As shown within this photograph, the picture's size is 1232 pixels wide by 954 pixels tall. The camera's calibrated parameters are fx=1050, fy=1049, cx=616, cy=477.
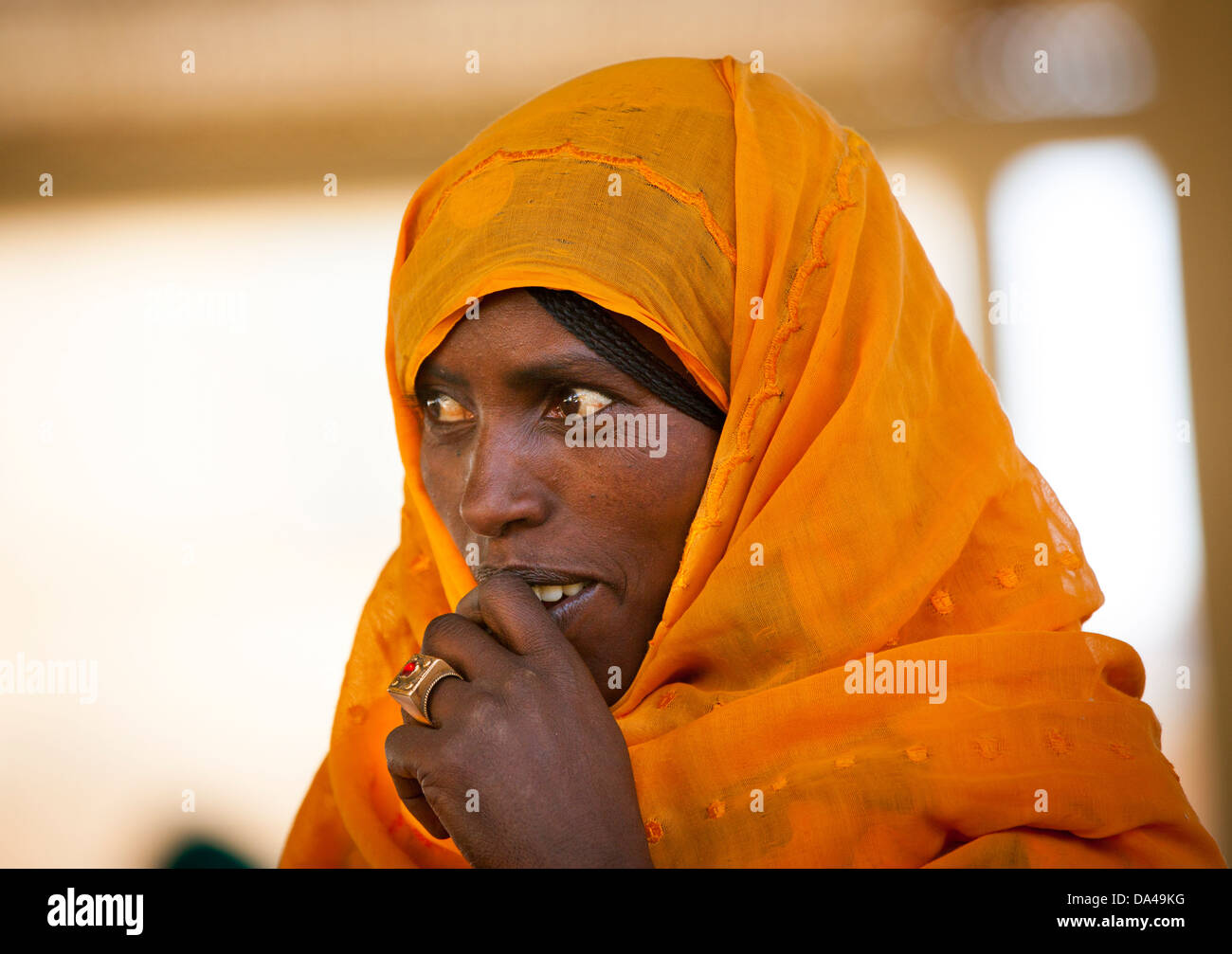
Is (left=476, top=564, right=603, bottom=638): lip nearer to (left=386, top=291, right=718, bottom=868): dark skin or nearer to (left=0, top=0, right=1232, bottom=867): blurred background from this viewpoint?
(left=386, top=291, right=718, bottom=868): dark skin

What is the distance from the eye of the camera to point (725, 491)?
4.11 feet

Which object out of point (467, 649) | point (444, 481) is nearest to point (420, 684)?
point (467, 649)

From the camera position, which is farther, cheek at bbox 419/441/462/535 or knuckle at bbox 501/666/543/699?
cheek at bbox 419/441/462/535

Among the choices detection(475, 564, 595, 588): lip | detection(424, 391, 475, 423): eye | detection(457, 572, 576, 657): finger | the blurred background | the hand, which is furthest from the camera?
the blurred background

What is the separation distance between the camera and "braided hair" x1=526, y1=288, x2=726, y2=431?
1284mm

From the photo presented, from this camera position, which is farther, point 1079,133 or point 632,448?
point 1079,133

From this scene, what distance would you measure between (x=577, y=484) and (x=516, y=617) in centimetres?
20

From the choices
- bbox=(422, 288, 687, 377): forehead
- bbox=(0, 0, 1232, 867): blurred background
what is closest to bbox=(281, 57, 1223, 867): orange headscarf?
bbox=(422, 288, 687, 377): forehead

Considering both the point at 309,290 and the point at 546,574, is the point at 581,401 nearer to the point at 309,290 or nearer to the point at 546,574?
the point at 546,574

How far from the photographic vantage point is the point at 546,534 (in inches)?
50.6

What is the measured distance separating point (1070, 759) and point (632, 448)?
0.60 metres

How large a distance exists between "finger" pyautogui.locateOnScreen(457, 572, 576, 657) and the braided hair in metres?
0.29
